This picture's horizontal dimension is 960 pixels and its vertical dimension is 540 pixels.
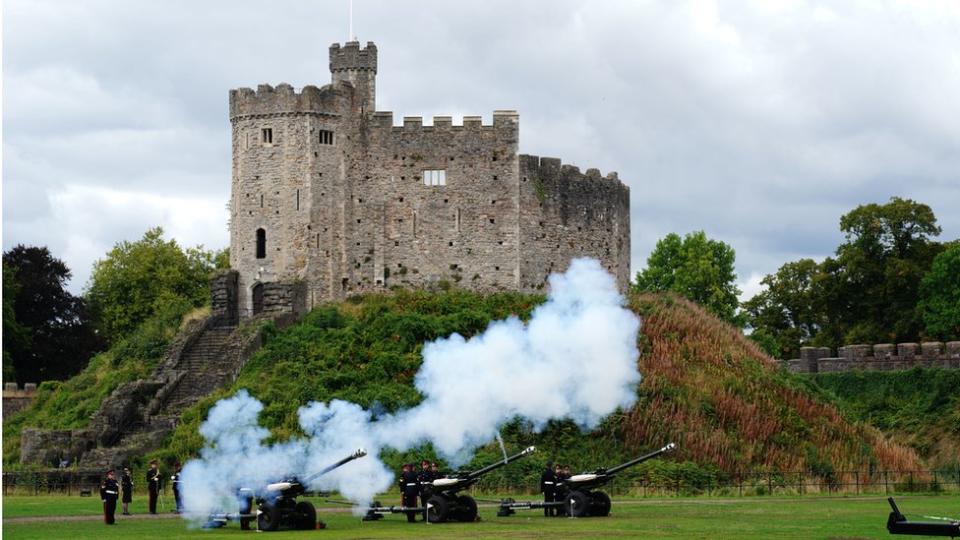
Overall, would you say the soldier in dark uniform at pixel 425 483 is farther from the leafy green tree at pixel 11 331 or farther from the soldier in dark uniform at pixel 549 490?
the leafy green tree at pixel 11 331

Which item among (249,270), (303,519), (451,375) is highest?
(249,270)

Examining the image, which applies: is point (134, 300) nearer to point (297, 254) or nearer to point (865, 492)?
point (297, 254)

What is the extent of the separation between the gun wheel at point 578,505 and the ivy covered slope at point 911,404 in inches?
1104

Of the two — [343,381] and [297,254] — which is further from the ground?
[297,254]

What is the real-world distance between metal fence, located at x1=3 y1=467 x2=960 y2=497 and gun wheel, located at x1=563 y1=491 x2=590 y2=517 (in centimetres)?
1016

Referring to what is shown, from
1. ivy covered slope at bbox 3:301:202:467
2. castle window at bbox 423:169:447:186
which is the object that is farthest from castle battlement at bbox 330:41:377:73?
ivy covered slope at bbox 3:301:202:467

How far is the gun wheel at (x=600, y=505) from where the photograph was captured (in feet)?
126

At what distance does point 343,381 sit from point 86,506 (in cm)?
1477

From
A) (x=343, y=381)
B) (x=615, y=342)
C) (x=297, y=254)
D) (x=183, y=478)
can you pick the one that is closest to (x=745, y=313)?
(x=297, y=254)

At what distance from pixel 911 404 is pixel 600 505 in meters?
35.9

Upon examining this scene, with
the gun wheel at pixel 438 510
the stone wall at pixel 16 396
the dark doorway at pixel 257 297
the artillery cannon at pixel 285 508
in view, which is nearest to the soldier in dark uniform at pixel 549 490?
the gun wheel at pixel 438 510

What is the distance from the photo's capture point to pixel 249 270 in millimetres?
68625

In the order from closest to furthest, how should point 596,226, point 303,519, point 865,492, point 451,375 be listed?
point 303,519
point 451,375
point 865,492
point 596,226

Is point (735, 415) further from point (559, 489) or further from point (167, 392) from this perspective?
point (167, 392)
